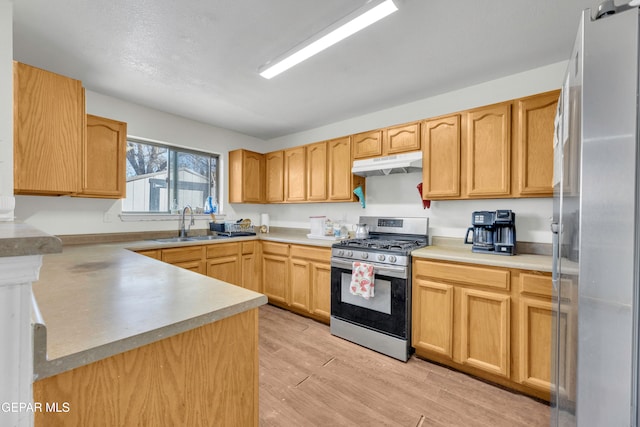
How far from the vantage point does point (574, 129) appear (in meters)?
0.79

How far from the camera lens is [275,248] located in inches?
135

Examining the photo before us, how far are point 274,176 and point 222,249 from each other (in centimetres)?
134

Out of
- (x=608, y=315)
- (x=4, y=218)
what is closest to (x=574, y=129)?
(x=608, y=315)

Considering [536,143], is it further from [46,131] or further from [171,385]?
[46,131]

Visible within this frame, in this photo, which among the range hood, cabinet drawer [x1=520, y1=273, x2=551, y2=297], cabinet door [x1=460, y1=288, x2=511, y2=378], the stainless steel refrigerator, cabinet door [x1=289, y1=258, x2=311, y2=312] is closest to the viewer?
the stainless steel refrigerator

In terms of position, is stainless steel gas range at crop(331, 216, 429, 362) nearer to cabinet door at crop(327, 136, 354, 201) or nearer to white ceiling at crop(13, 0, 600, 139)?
cabinet door at crop(327, 136, 354, 201)

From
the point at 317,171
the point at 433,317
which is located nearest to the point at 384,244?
the point at 433,317

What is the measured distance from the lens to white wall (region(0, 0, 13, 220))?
1.57 m

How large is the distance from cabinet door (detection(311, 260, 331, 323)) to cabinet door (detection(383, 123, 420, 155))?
139 centimetres

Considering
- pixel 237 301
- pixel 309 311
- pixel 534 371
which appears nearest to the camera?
pixel 237 301

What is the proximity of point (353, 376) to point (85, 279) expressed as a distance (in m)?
1.81

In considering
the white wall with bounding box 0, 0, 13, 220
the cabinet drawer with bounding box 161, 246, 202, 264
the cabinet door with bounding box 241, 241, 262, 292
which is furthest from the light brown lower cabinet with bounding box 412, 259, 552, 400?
the white wall with bounding box 0, 0, 13, 220

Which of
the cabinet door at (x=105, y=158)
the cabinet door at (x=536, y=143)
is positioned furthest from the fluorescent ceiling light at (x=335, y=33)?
the cabinet door at (x=105, y=158)

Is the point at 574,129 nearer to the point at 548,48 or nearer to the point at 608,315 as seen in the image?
the point at 608,315
